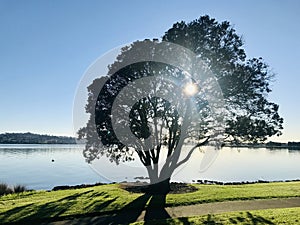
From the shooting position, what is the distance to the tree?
15.8m

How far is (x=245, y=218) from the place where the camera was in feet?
32.1

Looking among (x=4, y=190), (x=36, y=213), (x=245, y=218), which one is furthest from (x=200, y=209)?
(x=4, y=190)

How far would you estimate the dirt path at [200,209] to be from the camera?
10023mm

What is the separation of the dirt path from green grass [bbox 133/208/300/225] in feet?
2.62

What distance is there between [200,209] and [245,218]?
7.33 ft

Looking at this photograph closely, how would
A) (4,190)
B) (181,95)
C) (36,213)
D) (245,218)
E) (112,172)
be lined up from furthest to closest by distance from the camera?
1. (112,172)
2. (4,190)
3. (181,95)
4. (36,213)
5. (245,218)

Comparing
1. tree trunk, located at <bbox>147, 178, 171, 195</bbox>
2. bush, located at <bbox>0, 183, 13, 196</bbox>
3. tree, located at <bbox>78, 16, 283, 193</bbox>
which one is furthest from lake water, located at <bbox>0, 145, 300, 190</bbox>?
bush, located at <bbox>0, 183, 13, 196</bbox>

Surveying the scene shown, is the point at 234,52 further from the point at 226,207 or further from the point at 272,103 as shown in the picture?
the point at 226,207

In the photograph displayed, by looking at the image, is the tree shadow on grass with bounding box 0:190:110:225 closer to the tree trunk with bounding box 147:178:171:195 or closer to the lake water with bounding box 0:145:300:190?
the tree trunk with bounding box 147:178:171:195

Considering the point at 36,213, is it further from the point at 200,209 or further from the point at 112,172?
the point at 112,172

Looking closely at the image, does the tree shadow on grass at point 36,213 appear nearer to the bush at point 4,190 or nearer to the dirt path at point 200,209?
the dirt path at point 200,209

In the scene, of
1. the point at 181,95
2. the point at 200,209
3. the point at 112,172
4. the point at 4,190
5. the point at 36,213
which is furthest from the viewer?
the point at 112,172

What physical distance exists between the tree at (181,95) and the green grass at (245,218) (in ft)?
20.6

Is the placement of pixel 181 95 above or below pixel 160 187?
above
